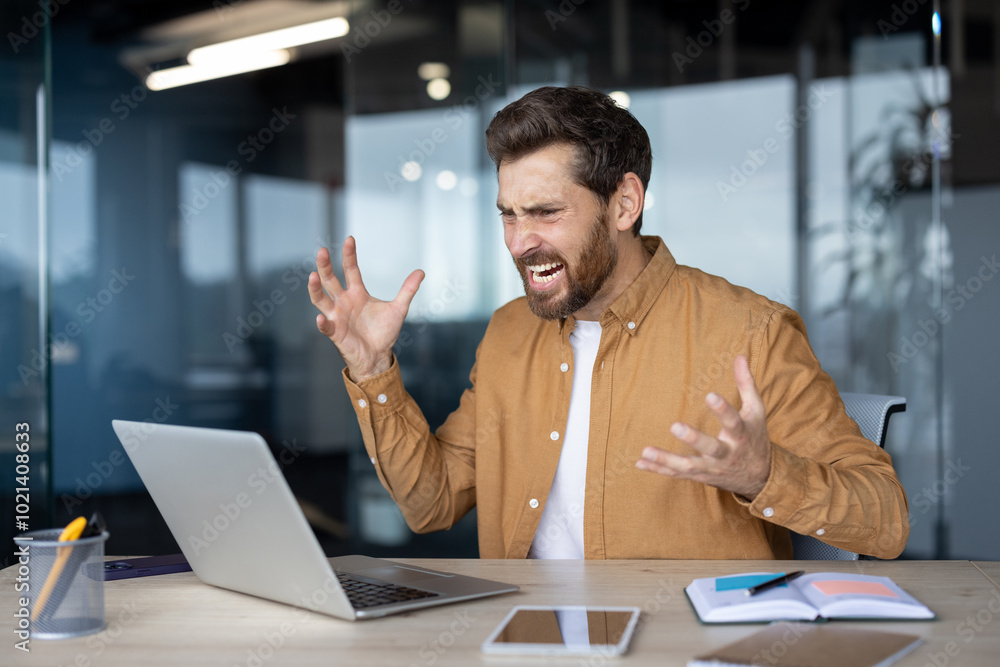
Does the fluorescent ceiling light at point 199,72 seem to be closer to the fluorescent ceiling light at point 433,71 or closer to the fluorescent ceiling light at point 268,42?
the fluorescent ceiling light at point 268,42

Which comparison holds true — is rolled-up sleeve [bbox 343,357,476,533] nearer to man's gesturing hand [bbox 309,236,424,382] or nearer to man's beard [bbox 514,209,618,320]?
man's gesturing hand [bbox 309,236,424,382]

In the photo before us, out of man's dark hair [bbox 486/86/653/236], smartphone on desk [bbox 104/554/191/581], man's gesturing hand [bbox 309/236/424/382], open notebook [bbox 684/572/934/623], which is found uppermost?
man's dark hair [bbox 486/86/653/236]

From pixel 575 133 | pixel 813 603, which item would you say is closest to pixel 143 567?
pixel 813 603

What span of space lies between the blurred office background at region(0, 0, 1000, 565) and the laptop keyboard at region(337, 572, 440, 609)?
1730 millimetres

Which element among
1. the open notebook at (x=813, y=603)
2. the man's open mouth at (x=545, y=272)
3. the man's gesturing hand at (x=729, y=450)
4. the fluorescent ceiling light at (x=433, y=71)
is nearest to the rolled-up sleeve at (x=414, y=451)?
the man's open mouth at (x=545, y=272)

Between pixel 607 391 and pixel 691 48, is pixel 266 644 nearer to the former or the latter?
pixel 607 391

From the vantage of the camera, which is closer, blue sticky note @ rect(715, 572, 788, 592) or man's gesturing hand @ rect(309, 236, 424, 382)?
blue sticky note @ rect(715, 572, 788, 592)

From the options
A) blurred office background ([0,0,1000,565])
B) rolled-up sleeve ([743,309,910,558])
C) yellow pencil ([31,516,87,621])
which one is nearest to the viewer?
yellow pencil ([31,516,87,621])

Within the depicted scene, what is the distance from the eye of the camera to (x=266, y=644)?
1106 millimetres

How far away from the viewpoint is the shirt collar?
1.90 metres

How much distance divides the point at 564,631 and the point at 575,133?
3.78 feet

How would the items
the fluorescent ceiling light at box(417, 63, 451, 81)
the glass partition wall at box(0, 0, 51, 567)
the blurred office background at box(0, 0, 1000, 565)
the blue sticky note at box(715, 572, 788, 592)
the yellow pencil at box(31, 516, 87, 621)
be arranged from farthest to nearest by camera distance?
the fluorescent ceiling light at box(417, 63, 451, 81) < the blurred office background at box(0, 0, 1000, 565) < the glass partition wall at box(0, 0, 51, 567) < the blue sticky note at box(715, 572, 788, 592) < the yellow pencil at box(31, 516, 87, 621)

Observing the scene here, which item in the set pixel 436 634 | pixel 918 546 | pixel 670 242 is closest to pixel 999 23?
pixel 670 242

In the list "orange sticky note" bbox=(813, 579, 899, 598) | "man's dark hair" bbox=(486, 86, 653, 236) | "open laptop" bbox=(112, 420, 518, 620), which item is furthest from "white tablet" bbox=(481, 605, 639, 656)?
"man's dark hair" bbox=(486, 86, 653, 236)
